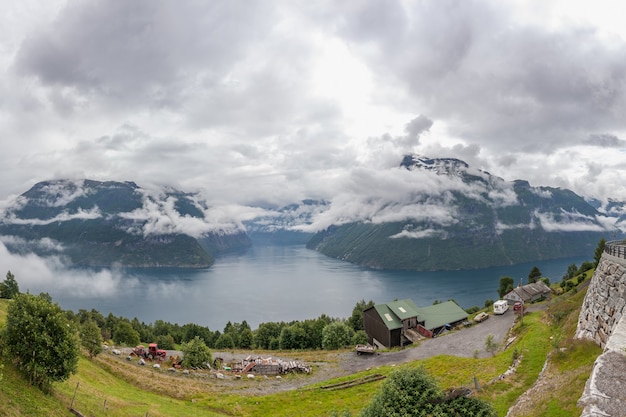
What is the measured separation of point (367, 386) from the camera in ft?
141

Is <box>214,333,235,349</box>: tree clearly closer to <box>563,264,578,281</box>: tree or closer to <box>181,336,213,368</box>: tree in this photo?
<box>181,336,213,368</box>: tree

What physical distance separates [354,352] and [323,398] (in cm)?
2558

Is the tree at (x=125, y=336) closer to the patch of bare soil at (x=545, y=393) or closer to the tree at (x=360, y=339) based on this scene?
the tree at (x=360, y=339)

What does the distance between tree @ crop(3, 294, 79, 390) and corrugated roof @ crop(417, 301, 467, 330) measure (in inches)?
2564

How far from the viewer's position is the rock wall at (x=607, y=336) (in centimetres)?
1562

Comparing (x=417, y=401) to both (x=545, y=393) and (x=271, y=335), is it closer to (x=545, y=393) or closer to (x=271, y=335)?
(x=545, y=393)

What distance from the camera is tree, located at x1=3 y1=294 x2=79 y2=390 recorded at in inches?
941

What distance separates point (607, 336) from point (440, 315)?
5884 cm

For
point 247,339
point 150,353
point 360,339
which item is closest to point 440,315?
point 360,339

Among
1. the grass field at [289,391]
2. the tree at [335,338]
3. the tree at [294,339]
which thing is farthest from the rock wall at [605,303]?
the tree at [294,339]

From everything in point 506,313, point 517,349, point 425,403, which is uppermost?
point 425,403

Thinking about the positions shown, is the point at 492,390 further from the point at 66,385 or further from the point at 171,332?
the point at 171,332

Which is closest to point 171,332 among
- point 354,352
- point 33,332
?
point 354,352

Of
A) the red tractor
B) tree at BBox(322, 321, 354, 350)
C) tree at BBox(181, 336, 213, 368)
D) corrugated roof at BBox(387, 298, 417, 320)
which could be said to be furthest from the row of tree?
tree at BBox(181, 336, 213, 368)
